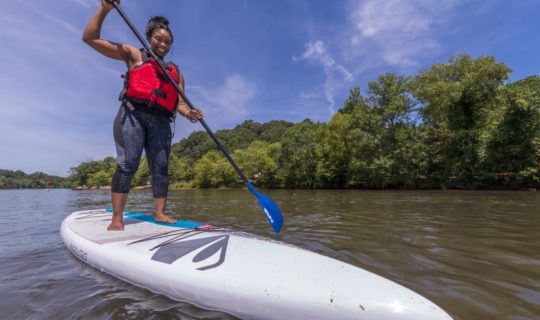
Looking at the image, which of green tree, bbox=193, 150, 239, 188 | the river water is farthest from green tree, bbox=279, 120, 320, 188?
the river water

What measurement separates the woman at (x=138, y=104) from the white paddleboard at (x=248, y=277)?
620mm

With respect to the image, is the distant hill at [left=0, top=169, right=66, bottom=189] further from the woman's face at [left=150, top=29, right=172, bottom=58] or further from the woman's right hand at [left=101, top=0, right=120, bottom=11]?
the woman's right hand at [left=101, top=0, right=120, bottom=11]

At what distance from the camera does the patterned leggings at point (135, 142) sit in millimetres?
2977

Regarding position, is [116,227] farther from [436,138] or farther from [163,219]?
[436,138]

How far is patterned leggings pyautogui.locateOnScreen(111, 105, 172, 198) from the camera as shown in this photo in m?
2.98

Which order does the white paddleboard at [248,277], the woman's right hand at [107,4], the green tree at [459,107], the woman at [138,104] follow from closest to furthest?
the white paddleboard at [248,277] → the woman's right hand at [107,4] → the woman at [138,104] → the green tree at [459,107]

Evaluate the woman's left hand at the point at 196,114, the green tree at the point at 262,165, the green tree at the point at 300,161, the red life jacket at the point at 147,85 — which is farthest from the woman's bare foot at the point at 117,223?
the green tree at the point at 262,165

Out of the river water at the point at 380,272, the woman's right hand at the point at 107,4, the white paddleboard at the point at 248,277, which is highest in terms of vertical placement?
the woman's right hand at the point at 107,4

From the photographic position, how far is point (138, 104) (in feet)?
9.87

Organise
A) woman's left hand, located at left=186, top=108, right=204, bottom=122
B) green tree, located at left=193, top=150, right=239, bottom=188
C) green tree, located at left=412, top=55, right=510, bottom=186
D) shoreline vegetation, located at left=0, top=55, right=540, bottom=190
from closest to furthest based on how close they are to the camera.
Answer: woman's left hand, located at left=186, top=108, right=204, bottom=122 → shoreline vegetation, located at left=0, top=55, right=540, bottom=190 → green tree, located at left=412, top=55, right=510, bottom=186 → green tree, located at left=193, top=150, right=239, bottom=188

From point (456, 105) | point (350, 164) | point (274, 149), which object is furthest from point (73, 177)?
point (456, 105)

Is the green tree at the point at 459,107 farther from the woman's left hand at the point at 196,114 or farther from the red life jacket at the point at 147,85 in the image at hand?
the red life jacket at the point at 147,85

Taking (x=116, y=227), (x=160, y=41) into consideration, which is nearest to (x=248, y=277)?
(x=116, y=227)

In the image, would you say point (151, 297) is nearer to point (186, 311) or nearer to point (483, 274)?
point (186, 311)
